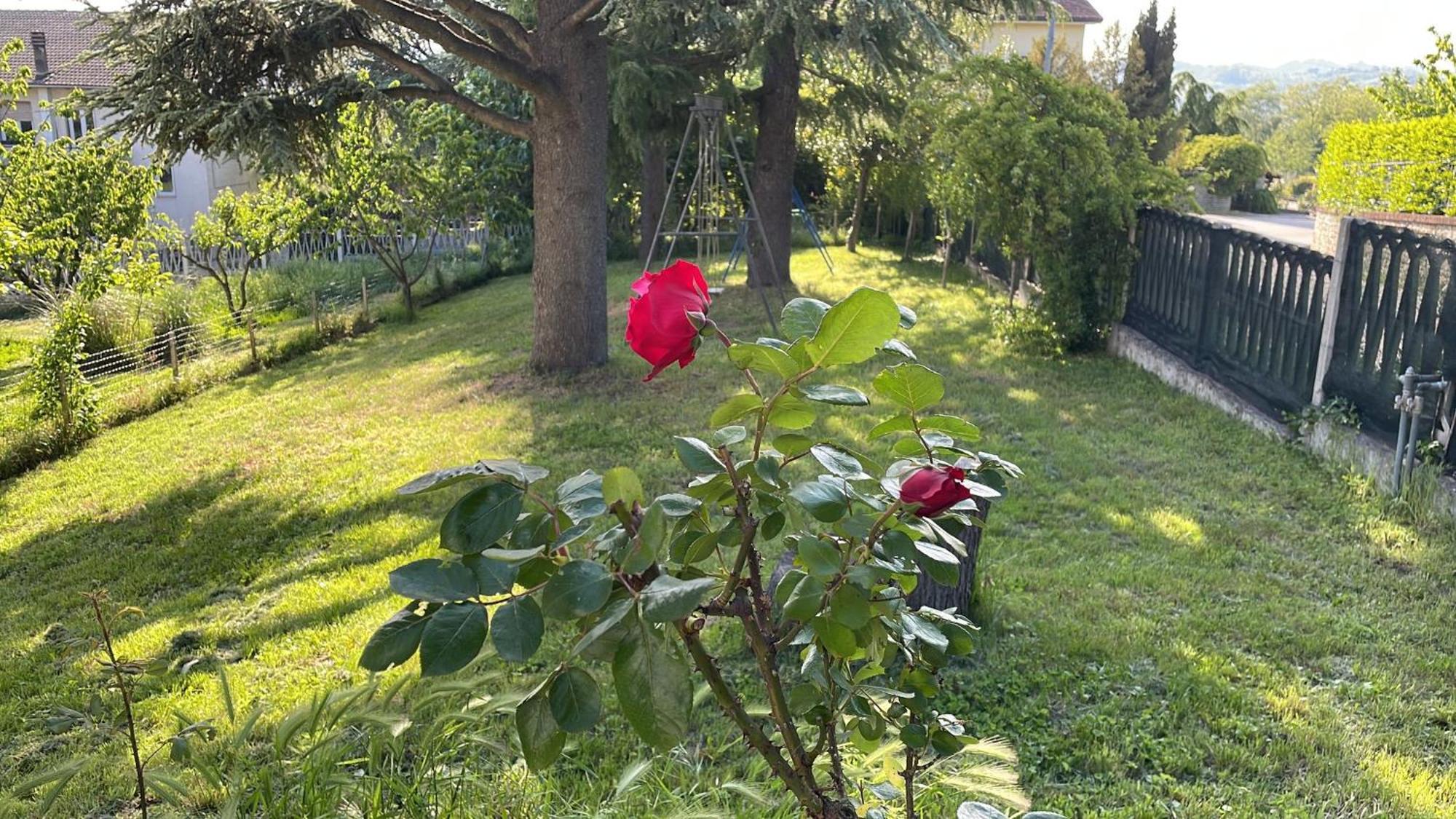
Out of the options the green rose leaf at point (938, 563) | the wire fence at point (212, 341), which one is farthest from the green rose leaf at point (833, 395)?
the wire fence at point (212, 341)

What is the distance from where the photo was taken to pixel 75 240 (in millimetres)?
13297

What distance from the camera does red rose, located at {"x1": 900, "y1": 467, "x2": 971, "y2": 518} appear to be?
1250 millimetres

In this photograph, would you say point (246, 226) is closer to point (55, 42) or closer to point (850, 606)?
point (850, 606)

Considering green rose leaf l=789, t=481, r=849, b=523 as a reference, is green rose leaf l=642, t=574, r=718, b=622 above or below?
below

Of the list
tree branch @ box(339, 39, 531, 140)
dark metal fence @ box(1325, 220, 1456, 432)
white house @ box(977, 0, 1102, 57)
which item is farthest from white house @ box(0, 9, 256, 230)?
dark metal fence @ box(1325, 220, 1456, 432)

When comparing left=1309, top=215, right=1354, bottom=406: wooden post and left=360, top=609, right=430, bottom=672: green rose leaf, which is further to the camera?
left=1309, top=215, right=1354, bottom=406: wooden post

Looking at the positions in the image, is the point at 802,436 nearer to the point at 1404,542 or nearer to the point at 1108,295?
the point at 1404,542

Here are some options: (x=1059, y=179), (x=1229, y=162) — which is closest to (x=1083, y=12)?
(x=1229, y=162)

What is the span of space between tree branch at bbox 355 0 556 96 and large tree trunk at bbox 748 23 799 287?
5187 mm

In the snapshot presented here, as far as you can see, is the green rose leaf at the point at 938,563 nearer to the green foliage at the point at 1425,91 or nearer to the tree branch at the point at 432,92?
the tree branch at the point at 432,92

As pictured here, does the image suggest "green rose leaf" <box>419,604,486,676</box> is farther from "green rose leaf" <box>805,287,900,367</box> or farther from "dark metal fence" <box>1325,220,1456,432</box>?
"dark metal fence" <box>1325,220,1456,432</box>

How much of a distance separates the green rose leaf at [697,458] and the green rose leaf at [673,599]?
0.22m

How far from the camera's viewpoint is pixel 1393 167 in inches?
534

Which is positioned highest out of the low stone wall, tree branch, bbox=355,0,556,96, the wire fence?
tree branch, bbox=355,0,556,96
